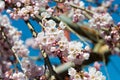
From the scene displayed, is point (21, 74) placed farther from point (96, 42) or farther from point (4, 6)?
point (96, 42)

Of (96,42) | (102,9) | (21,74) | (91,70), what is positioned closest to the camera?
(91,70)

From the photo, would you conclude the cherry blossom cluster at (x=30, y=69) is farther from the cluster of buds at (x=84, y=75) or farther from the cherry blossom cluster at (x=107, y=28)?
the cherry blossom cluster at (x=107, y=28)

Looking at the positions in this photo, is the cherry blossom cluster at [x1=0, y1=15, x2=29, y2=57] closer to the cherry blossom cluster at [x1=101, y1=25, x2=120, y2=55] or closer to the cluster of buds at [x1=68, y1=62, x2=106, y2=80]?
the cherry blossom cluster at [x1=101, y1=25, x2=120, y2=55]

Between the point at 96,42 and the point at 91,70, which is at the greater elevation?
the point at 96,42

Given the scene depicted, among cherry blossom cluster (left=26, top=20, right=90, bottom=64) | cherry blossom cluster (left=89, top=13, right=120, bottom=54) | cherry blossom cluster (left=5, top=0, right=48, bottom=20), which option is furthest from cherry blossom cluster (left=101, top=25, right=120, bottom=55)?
cherry blossom cluster (left=26, top=20, right=90, bottom=64)

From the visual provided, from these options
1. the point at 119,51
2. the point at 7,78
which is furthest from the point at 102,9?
the point at 7,78

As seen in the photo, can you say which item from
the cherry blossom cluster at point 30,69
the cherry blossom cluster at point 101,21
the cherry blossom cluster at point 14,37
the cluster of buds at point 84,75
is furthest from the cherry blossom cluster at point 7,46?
the cluster of buds at point 84,75
